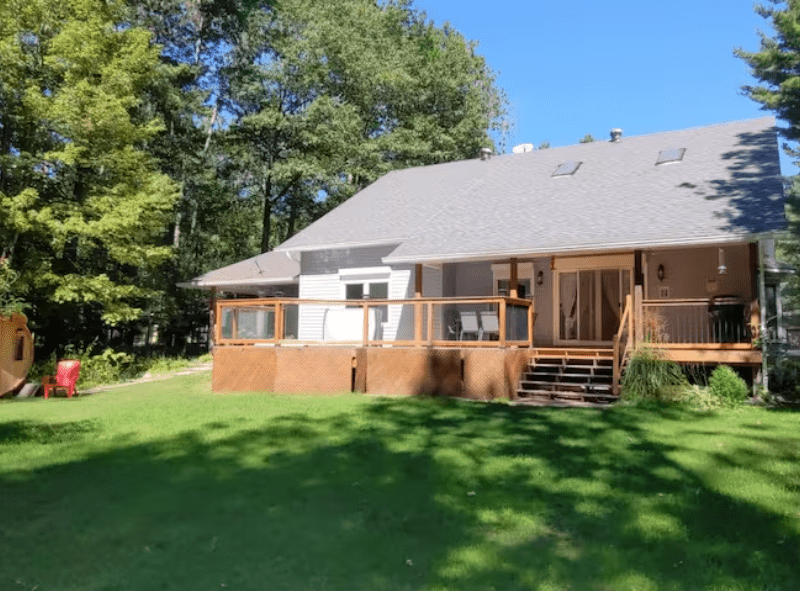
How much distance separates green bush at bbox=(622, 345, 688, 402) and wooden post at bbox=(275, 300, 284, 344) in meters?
7.30

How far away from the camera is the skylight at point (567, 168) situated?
17.5 metres

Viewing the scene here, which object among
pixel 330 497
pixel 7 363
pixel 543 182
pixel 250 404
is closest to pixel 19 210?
pixel 7 363

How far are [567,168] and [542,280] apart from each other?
3671mm

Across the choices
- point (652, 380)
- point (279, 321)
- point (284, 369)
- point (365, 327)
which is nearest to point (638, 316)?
point (652, 380)

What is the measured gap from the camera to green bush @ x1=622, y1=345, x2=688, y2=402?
11.1m

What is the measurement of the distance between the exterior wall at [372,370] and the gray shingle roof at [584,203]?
2.78 m

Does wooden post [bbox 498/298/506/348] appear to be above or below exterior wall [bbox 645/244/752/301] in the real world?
below

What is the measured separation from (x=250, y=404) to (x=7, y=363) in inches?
269

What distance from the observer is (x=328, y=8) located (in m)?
32.8

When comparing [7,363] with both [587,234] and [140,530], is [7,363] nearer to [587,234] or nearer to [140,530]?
[140,530]

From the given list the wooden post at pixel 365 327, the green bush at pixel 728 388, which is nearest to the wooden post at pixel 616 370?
the green bush at pixel 728 388

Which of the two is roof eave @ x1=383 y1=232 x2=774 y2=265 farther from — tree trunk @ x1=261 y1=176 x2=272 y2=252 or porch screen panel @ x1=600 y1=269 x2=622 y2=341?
tree trunk @ x1=261 y1=176 x2=272 y2=252

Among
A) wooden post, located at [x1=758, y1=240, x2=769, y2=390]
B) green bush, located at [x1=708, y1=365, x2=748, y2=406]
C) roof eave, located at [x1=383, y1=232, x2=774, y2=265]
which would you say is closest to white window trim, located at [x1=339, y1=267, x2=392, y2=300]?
roof eave, located at [x1=383, y1=232, x2=774, y2=265]

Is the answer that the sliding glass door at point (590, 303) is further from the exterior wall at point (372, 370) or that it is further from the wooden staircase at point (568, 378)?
the exterior wall at point (372, 370)
